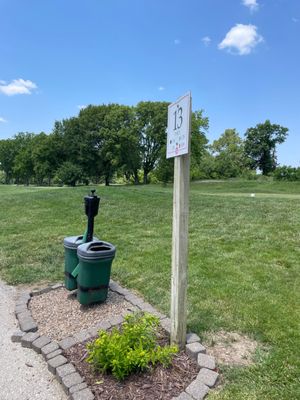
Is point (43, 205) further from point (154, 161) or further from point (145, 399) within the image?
point (154, 161)

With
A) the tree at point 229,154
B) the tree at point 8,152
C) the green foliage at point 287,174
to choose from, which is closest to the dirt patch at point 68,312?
the green foliage at point 287,174

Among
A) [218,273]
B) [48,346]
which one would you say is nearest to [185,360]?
[48,346]

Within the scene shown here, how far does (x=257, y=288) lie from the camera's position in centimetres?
377

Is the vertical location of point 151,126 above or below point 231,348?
above

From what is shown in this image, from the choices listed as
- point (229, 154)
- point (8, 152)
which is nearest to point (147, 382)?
point (229, 154)

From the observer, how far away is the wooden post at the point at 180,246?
252cm

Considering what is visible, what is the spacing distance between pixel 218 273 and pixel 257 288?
2.07 ft

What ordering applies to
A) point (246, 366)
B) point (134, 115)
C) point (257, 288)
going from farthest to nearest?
point (134, 115) < point (257, 288) < point (246, 366)

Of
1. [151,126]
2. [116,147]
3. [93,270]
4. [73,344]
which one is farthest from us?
[151,126]

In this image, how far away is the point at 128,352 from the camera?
2.32 metres

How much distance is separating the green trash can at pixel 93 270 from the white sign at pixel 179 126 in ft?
4.11

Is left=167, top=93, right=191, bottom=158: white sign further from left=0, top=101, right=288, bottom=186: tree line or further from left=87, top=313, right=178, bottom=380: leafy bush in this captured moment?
left=0, top=101, right=288, bottom=186: tree line

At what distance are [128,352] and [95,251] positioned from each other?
46.0 inches

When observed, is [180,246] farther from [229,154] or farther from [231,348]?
[229,154]
